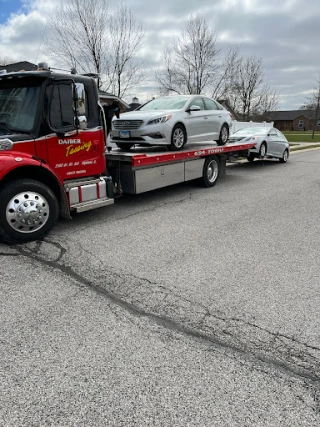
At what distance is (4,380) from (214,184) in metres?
8.62

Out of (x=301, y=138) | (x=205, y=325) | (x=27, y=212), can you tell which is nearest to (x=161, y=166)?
(x=27, y=212)

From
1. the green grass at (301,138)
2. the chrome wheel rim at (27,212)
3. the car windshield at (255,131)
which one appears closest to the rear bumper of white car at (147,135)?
the chrome wheel rim at (27,212)

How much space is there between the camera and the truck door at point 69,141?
568cm

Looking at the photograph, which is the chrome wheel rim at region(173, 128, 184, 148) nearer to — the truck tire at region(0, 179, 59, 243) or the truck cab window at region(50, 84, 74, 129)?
the truck cab window at region(50, 84, 74, 129)

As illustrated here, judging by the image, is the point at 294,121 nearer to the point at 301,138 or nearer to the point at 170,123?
the point at 301,138

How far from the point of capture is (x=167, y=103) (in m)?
9.61

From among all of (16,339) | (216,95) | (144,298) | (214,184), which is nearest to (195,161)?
(214,184)

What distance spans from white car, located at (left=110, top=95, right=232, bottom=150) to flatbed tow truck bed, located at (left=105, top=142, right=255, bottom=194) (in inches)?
12.4

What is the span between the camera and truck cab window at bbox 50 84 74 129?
565 cm

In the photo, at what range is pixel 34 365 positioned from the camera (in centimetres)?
271

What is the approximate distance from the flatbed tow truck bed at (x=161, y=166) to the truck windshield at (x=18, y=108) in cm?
218

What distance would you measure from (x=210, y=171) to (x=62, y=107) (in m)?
5.49

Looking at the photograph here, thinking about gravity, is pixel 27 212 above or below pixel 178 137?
below

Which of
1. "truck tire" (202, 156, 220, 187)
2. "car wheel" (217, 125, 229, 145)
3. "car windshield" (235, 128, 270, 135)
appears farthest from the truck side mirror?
"car windshield" (235, 128, 270, 135)
